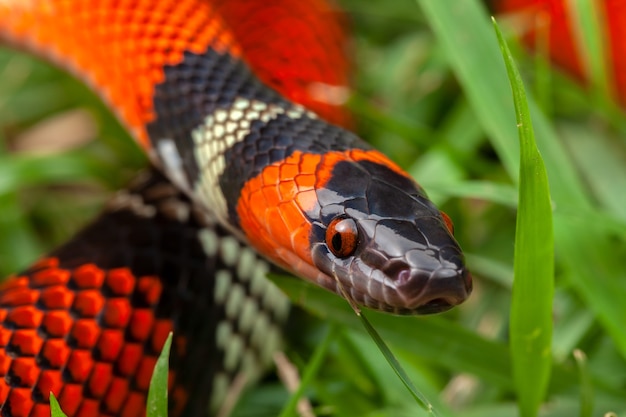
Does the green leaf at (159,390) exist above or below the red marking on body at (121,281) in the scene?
A: below

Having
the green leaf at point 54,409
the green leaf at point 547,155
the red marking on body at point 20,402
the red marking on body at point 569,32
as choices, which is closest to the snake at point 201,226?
the red marking on body at point 20,402

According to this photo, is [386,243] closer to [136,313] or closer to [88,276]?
[136,313]

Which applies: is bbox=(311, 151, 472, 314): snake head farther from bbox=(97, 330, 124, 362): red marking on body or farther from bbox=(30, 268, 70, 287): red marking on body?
bbox=(30, 268, 70, 287): red marking on body

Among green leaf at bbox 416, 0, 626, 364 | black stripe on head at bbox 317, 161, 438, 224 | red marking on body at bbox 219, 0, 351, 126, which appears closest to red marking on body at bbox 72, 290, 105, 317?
black stripe on head at bbox 317, 161, 438, 224

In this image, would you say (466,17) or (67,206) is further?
(67,206)

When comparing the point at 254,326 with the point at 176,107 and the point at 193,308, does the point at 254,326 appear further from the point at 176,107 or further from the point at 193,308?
the point at 176,107

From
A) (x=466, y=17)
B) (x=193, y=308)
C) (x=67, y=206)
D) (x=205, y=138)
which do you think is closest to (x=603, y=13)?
(x=466, y=17)

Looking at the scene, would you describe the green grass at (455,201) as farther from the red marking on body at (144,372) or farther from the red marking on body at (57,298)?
the red marking on body at (57,298)
